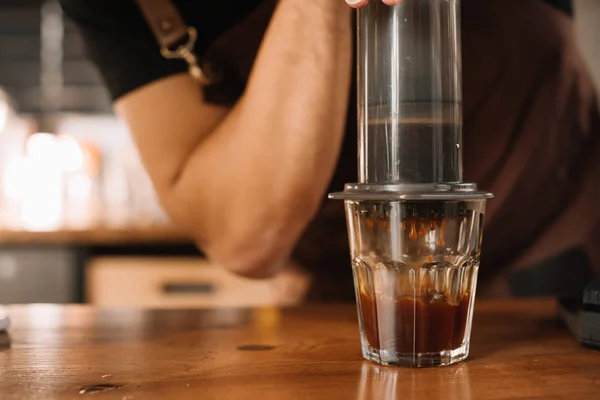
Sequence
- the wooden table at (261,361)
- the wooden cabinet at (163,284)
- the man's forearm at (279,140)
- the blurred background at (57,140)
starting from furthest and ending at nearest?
the blurred background at (57,140) < the wooden cabinet at (163,284) < the man's forearm at (279,140) < the wooden table at (261,361)

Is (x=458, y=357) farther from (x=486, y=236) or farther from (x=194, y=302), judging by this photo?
(x=194, y=302)

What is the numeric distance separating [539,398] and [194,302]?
1.68m

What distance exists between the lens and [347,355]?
0.63 meters

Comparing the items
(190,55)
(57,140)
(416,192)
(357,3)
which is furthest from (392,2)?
(57,140)

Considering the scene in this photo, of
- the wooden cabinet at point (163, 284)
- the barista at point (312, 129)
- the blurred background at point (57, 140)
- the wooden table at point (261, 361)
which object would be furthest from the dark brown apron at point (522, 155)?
the blurred background at point (57, 140)

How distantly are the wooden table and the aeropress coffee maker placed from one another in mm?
32

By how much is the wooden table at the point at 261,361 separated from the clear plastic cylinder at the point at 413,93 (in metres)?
0.16

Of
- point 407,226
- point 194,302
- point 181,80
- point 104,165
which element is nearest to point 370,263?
point 407,226

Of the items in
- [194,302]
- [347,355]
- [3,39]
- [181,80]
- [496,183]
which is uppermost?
[3,39]

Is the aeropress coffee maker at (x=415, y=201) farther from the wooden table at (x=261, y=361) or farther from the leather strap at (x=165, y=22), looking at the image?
the leather strap at (x=165, y=22)

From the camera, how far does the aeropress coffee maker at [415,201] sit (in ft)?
1.94

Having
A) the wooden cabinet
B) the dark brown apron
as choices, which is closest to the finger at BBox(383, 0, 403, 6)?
the dark brown apron

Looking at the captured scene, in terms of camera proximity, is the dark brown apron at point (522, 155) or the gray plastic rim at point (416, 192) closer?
the gray plastic rim at point (416, 192)

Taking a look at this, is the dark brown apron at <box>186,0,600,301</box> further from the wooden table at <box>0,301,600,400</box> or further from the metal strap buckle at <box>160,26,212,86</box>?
the wooden table at <box>0,301,600,400</box>
